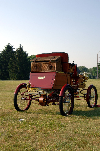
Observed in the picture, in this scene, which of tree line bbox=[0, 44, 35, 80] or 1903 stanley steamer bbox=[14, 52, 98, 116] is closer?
1903 stanley steamer bbox=[14, 52, 98, 116]

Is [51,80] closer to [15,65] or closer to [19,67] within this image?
[19,67]

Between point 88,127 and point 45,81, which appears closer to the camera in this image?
point 88,127

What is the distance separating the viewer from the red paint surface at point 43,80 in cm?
791

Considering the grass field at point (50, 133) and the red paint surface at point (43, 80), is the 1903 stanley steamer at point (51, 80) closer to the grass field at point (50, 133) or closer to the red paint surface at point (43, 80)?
the red paint surface at point (43, 80)

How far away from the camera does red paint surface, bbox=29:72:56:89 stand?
7.91 m

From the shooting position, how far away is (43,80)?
8.11m

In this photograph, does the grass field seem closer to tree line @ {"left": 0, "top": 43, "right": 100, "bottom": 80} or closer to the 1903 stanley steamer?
the 1903 stanley steamer

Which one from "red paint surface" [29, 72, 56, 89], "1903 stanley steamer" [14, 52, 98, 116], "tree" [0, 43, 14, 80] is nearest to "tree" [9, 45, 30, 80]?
"tree" [0, 43, 14, 80]

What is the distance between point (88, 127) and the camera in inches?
245

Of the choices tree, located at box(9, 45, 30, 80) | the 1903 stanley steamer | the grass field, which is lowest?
the grass field

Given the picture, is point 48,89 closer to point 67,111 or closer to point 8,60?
point 67,111

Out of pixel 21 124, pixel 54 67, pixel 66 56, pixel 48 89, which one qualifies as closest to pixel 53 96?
pixel 48 89

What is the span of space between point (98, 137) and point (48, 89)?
3405 millimetres

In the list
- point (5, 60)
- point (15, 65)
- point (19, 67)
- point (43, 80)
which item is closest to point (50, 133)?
point (43, 80)
